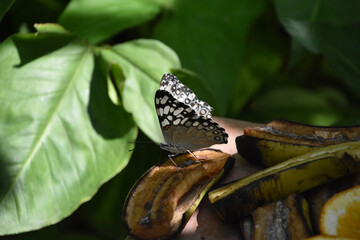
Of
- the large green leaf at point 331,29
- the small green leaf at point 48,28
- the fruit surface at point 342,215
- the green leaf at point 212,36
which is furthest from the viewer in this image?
the green leaf at point 212,36

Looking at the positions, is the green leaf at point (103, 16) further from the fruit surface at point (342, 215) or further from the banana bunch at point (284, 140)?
the fruit surface at point (342, 215)

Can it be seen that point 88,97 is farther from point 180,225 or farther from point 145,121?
point 180,225

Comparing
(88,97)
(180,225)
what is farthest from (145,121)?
(180,225)

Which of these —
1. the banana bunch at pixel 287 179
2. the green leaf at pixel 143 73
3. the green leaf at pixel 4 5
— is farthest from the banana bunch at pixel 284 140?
the green leaf at pixel 4 5

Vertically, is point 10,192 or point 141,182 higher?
point 141,182

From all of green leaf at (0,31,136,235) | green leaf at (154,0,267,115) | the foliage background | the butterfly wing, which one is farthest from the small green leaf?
the butterfly wing

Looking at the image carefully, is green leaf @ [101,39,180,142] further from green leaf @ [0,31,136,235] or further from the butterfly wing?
the butterfly wing

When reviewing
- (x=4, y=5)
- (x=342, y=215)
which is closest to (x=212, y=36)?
(x=4, y=5)
